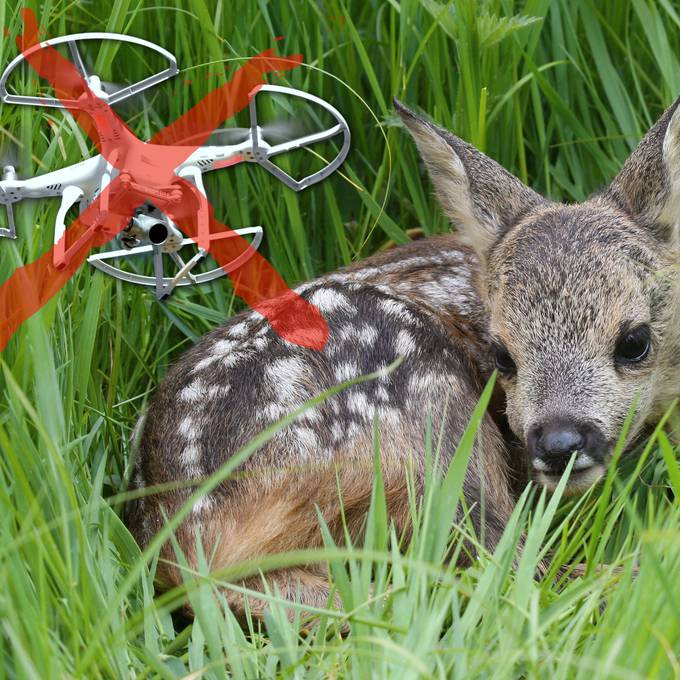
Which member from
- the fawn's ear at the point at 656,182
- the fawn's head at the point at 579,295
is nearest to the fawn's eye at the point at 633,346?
the fawn's head at the point at 579,295

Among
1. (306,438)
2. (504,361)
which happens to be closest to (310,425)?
(306,438)

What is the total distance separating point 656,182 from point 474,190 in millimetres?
699

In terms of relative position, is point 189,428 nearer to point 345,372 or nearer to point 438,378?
point 345,372

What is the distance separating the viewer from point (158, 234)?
11.6 feet

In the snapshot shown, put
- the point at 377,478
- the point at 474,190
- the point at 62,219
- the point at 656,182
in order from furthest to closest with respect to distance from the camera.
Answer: the point at 474,190
the point at 656,182
the point at 62,219
the point at 377,478

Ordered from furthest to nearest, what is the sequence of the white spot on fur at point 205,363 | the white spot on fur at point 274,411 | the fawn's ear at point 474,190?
the fawn's ear at point 474,190 < the white spot on fur at point 205,363 < the white spot on fur at point 274,411

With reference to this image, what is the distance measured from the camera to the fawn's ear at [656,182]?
13.8 feet

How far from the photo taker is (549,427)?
377cm

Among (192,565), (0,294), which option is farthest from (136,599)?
(0,294)

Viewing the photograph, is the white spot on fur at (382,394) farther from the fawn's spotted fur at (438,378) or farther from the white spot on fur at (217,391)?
the white spot on fur at (217,391)

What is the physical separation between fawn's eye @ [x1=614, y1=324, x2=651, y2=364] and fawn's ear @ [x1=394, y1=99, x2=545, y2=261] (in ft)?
2.71

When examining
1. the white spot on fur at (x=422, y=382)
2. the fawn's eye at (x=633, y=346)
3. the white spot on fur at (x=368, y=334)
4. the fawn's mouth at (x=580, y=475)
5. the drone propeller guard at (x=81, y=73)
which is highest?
the drone propeller guard at (x=81, y=73)

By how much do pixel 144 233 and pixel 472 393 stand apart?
139 centimetres
